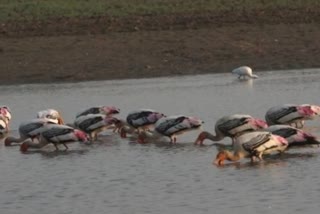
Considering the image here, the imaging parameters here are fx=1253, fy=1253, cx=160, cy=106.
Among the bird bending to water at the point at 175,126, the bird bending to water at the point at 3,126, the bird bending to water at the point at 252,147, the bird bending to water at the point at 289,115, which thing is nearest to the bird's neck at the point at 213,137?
the bird bending to water at the point at 175,126

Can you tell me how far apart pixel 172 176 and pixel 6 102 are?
11.5m

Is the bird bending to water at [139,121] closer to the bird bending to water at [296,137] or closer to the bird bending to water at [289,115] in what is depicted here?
the bird bending to water at [289,115]

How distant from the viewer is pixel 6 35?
112ft

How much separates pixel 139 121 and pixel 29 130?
5.67 feet

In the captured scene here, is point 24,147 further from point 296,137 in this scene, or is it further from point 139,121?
point 296,137

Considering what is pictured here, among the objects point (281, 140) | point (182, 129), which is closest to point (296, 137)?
point (281, 140)

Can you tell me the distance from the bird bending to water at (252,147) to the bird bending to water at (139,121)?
384cm

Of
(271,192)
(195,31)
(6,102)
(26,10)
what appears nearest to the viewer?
(271,192)

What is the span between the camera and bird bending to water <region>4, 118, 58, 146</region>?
61.8 feet

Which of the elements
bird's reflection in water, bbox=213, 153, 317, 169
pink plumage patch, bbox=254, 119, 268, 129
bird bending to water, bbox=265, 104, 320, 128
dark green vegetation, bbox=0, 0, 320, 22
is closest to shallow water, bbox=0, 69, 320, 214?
bird's reflection in water, bbox=213, 153, 317, 169

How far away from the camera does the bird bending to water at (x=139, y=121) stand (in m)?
19.3

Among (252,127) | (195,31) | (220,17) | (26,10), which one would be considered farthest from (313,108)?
(26,10)

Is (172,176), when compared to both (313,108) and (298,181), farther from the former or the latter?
(313,108)

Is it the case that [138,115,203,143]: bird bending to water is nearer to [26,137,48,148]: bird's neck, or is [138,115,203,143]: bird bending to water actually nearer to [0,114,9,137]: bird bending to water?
[26,137,48,148]: bird's neck
